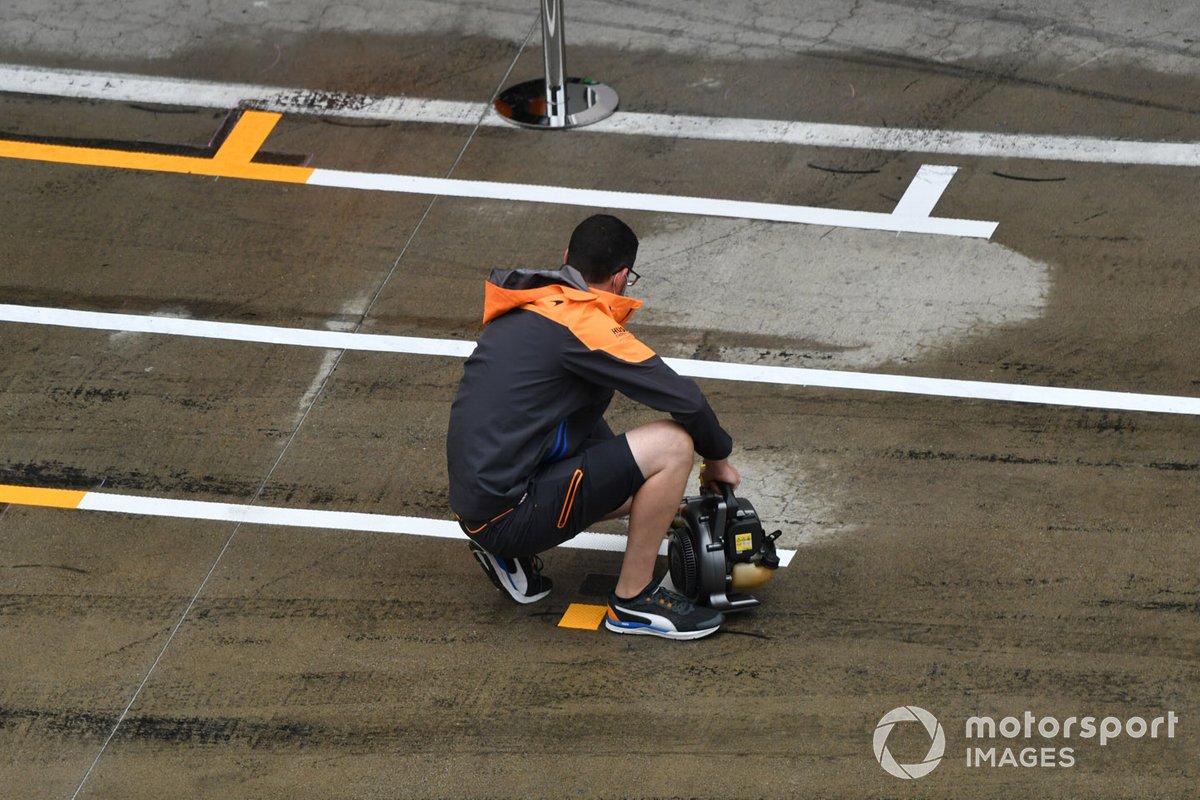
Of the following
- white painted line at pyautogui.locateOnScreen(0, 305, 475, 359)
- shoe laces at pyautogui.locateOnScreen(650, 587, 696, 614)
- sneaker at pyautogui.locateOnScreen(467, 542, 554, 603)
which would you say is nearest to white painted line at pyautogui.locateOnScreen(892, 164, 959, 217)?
white painted line at pyautogui.locateOnScreen(0, 305, 475, 359)

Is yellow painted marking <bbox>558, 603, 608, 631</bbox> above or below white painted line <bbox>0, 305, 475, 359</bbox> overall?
below

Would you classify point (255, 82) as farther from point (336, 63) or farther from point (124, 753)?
point (124, 753)

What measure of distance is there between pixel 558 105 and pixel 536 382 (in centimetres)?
372

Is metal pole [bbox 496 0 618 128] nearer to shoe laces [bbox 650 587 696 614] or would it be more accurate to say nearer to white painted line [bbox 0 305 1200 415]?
white painted line [bbox 0 305 1200 415]

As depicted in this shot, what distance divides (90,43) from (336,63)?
5.24 feet

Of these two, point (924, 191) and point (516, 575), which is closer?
point (516, 575)

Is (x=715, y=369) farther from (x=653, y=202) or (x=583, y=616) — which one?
(x=583, y=616)

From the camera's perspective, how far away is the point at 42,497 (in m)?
5.86

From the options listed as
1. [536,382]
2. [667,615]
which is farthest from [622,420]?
[536,382]

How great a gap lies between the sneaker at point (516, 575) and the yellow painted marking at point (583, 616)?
13 centimetres

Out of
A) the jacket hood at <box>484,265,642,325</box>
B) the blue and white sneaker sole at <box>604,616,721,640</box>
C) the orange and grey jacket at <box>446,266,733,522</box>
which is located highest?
the jacket hood at <box>484,265,642,325</box>

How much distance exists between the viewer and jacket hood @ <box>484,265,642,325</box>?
4828 mm

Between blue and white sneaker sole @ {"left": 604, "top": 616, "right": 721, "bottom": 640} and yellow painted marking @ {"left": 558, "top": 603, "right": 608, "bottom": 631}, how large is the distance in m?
0.06

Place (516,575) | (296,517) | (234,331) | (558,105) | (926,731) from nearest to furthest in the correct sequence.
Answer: (926,731) → (516,575) → (296,517) → (234,331) → (558,105)
